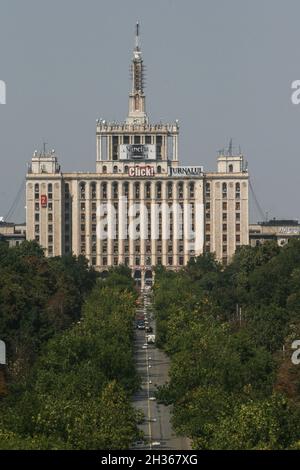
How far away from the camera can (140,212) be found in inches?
7239

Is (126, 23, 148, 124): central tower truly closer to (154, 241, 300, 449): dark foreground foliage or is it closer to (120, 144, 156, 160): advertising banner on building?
(120, 144, 156, 160): advertising banner on building

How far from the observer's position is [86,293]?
14050cm

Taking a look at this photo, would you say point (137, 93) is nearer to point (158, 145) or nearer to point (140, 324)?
point (158, 145)

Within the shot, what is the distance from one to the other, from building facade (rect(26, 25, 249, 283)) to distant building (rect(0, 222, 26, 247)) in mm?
7457

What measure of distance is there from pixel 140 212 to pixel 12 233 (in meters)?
16.2

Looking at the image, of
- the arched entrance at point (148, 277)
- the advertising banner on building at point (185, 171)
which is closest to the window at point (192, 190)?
the advertising banner on building at point (185, 171)

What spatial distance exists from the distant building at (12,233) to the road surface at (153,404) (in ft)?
283

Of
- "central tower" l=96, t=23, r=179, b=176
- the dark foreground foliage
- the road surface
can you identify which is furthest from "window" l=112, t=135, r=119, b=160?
the road surface

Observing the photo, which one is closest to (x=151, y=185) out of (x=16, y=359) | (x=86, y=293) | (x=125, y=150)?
(x=125, y=150)

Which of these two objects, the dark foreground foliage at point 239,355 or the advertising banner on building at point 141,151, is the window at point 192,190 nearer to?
the advertising banner on building at point 141,151

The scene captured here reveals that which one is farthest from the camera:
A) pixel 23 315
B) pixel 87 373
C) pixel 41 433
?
pixel 23 315

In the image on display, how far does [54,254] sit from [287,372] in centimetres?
11897

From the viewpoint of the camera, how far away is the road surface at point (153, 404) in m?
58.7

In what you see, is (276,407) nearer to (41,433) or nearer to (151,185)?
(41,433)
